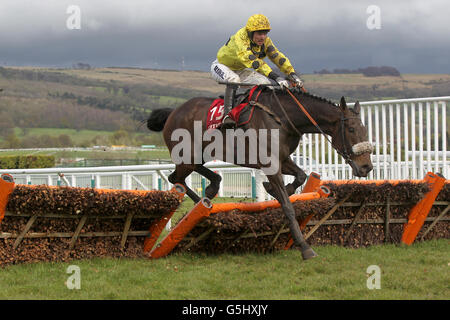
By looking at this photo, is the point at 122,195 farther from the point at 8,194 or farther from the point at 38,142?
the point at 38,142

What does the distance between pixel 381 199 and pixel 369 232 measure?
0.40 m

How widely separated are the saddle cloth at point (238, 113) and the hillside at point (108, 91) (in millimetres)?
37496

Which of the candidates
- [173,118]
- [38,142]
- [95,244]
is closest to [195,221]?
[95,244]

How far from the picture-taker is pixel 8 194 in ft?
16.0

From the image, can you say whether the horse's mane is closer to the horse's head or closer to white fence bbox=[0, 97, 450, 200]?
the horse's head

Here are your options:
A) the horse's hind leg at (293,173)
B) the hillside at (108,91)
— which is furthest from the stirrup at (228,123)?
the hillside at (108,91)

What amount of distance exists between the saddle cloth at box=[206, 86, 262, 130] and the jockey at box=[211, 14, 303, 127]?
8 cm

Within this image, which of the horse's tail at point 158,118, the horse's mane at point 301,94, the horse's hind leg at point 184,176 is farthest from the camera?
the horse's tail at point 158,118

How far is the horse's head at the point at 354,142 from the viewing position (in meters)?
5.71

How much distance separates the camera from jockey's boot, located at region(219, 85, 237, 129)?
238 inches

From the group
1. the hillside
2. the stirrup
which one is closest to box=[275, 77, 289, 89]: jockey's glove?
the stirrup

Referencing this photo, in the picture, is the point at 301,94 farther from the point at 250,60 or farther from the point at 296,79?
the point at 250,60

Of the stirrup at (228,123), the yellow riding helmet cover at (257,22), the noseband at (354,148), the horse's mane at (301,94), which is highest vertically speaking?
the yellow riding helmet cover at (257,22)

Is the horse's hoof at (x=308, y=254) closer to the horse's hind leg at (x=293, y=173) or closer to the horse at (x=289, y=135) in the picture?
the horse at (x=289, y=135)
